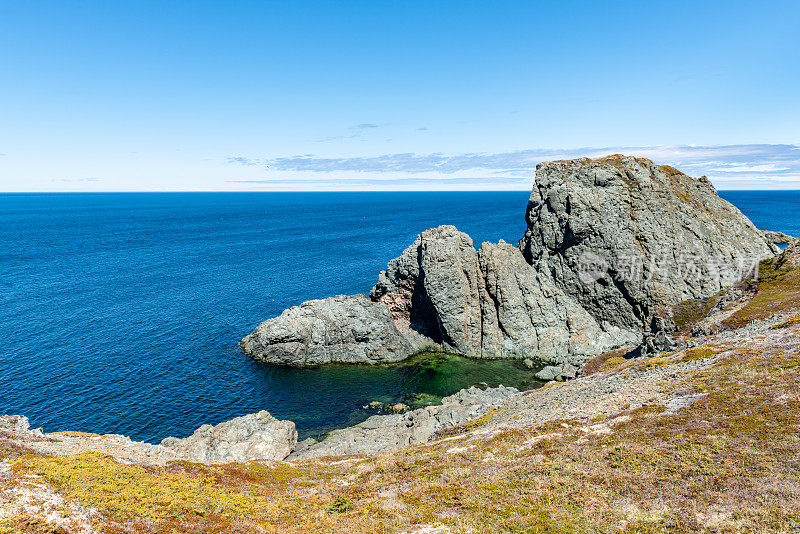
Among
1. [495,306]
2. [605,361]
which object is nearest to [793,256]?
[605,361]

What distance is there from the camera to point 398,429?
48.5m

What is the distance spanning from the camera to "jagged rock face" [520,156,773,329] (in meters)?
73.8

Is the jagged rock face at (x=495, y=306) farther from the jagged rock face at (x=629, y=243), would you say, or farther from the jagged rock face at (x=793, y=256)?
the jagged rock face at (x=793, y=256)

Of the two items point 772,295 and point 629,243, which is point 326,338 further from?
point 772,295

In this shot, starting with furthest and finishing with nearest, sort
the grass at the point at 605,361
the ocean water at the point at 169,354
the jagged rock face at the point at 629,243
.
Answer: the jagged rock face at the point at 629,243 → the grass at the point at 605,361 → the ocean water at the point at 169,354

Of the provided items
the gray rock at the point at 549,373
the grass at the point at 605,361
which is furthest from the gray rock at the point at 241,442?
the grass at the point at 605,361

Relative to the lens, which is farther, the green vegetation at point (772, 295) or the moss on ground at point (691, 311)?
the moss on ground at point (691, 311)

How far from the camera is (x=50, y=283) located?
112 m

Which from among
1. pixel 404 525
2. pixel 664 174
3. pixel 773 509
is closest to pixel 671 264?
pixel 664 174

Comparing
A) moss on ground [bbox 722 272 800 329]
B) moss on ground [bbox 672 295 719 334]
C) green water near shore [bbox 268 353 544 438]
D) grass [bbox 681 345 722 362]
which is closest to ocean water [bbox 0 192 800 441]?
green water near shore [bbox 268 353 544 438]

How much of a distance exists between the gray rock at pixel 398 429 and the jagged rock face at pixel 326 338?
2091 cm

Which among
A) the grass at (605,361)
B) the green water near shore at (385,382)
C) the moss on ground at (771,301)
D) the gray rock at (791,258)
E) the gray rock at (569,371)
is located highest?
the gray rock at (791,258)

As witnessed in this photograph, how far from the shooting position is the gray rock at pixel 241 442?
140 ft

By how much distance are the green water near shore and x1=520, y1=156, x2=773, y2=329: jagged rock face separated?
65.1 ft
